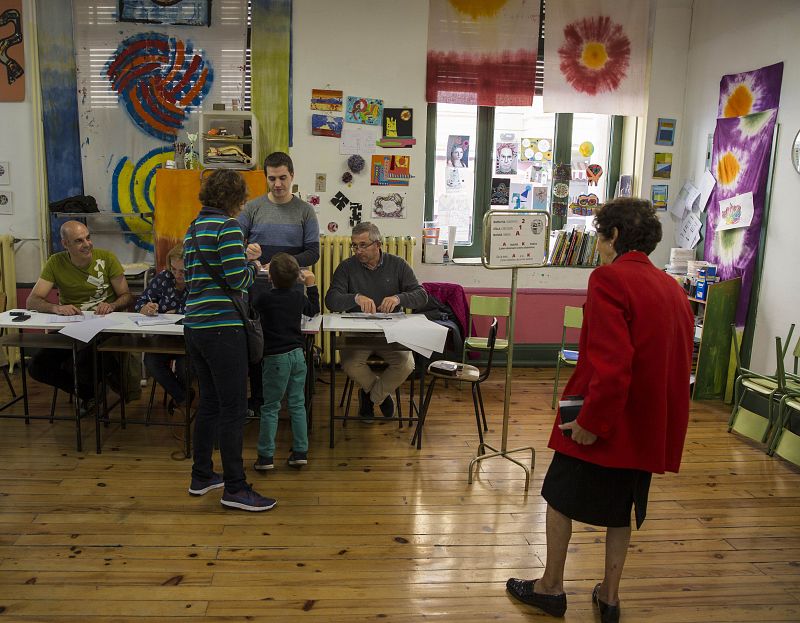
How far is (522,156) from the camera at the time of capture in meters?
5.94

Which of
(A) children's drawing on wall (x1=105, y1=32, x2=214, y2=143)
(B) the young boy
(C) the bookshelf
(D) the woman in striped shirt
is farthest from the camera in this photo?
(A) children's drawing on wall (x1=105, y1=32, x2=214, y2=143)

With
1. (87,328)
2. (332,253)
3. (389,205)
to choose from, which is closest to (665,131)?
(389,205)

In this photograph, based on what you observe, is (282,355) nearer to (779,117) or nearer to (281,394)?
(281,394)

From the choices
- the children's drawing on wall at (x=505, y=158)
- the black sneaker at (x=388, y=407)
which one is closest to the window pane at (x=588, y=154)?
the children's drawing on wall at (x=505, y=158)

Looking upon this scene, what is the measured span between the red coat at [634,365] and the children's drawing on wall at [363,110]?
12.5 ft

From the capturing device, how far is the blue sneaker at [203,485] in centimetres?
318

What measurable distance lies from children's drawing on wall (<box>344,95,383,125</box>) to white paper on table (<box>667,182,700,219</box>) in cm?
267

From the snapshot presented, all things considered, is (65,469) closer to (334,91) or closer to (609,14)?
(334,91)

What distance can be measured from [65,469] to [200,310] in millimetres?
1377

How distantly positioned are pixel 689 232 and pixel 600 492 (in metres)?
4.13


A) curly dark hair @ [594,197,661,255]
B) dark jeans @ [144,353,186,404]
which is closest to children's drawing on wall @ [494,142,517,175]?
dark jeans @ [144,353,186,404]

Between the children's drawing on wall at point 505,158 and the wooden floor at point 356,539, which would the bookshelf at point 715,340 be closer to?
the wooden floor at point 356,539

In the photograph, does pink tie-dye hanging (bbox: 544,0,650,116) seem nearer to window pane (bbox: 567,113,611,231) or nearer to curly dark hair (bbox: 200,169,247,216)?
window pane (bbox: 567,113,611,231)

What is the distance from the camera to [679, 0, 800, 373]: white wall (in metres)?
4.42
